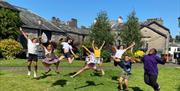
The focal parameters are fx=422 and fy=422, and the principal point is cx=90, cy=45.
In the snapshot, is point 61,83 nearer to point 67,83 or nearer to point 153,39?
point 67,83

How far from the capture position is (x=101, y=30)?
201 ft

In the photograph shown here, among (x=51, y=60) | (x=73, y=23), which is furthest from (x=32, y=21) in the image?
(x=51, y=60)

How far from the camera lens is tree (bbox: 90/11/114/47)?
6063 centimetres

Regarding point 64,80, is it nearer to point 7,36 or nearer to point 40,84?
point 40,84

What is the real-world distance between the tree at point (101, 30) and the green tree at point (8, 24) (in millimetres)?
16755

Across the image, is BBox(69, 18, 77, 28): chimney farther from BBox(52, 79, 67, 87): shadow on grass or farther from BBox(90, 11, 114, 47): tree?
BBox(52, 79, 67, 87): shadow on grass

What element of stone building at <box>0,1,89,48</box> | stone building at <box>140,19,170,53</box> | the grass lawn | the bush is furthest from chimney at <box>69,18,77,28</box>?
the grass lawn

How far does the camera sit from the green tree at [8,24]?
44316mm

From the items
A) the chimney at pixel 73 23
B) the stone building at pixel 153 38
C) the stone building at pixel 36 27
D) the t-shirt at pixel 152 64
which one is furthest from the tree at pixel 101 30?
the t-shirt at pixel 152 64

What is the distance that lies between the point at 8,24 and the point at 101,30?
63.0ft

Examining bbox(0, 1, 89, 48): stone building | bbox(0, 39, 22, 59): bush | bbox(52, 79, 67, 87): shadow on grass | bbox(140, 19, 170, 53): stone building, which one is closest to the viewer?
bbox(52, 79, 67, 87): shadow on grass

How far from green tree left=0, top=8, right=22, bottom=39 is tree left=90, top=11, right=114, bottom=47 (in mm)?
16755

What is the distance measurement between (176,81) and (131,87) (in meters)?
4.95

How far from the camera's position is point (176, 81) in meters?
24.5
